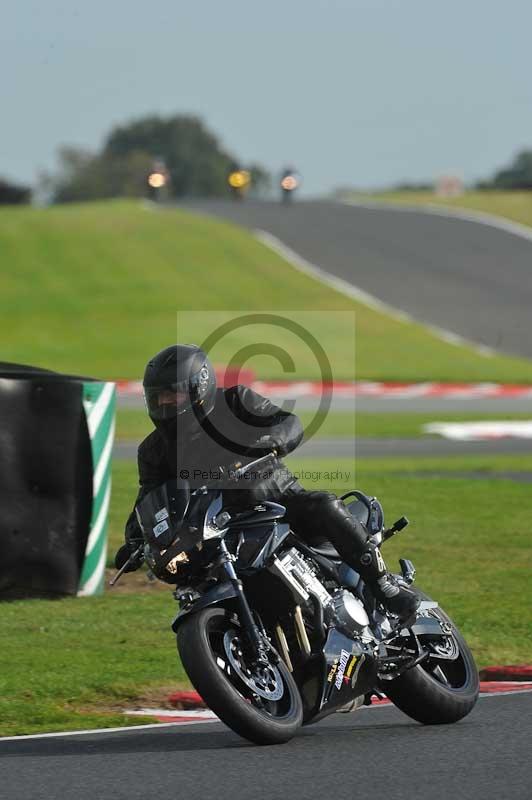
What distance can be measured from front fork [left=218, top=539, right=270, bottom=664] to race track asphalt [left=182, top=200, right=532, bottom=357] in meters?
30.7

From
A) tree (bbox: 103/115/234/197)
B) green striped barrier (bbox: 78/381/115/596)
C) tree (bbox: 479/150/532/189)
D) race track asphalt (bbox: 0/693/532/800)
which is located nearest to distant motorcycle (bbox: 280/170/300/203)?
green striped barrier (bbox: 78/381/115/596)

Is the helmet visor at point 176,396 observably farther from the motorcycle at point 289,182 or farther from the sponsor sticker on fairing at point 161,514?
the motorcycle at point 289,182

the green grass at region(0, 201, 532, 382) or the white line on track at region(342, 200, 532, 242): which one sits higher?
the white line on track at region(342, 200, 532, 242)

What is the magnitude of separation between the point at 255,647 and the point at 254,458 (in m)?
0.82

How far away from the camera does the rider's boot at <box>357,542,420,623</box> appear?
6.66 m

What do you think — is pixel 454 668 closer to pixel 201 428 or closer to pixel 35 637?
pixel 201 428

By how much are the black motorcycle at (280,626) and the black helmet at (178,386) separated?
315 mm

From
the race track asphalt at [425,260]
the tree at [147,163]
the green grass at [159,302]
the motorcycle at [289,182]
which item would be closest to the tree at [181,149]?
the tree at [147,163]

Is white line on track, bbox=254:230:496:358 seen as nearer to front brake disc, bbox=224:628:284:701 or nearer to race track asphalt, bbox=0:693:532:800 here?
race track asphalt, bbox=0:693:532:800

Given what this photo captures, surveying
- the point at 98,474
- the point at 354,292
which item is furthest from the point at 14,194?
the point at 98,474

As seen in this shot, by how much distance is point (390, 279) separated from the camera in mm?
45250

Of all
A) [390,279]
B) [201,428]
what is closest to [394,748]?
[201,428]

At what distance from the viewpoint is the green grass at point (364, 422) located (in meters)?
22.8

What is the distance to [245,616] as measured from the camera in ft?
20.5
